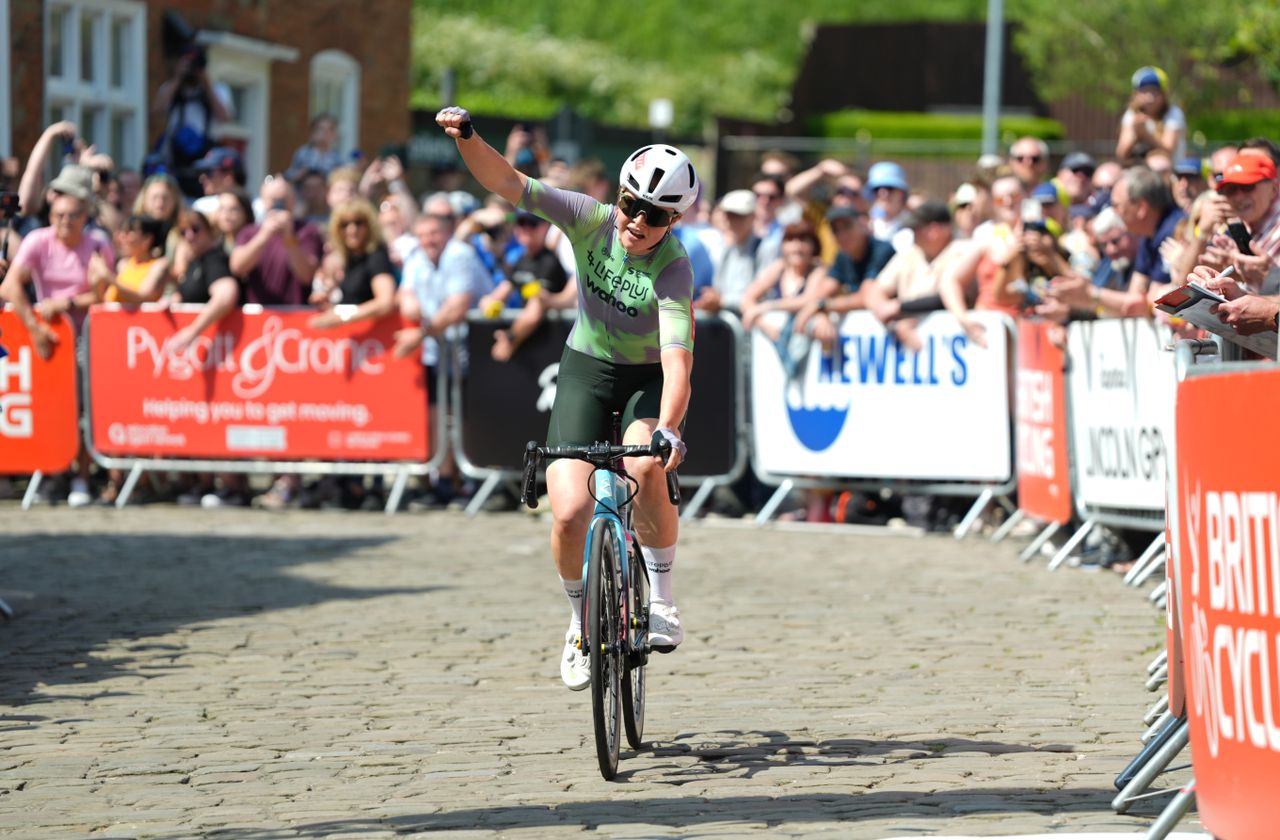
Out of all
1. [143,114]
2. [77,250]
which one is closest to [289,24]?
[143,114]

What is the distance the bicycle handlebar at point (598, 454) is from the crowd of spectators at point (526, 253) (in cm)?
594

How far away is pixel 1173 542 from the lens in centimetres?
601

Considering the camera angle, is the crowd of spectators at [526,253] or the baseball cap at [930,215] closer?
the crowd of spectators at [526,253]

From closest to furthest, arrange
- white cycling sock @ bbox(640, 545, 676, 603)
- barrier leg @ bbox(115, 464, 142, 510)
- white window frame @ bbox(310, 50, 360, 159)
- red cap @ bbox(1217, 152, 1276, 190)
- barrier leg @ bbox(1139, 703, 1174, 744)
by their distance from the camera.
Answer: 1. barrier leg @ bbox(1139, 703, 1174, 744)
2. white cycling sock @ bbox(640, 545, 676, 603)
3. red cap @ bbox(1217, 152, 1276, 190)
4. barrier leg @ bbox(115, 464, 142, 510)
5. white window frame @ bbox(310, 50, 360, 159)

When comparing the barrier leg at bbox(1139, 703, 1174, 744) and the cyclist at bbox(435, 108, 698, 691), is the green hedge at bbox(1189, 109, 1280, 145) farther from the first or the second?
the barrier leg at bbox(1139, 703, 1174, 744)

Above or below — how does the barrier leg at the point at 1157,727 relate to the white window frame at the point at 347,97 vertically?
below

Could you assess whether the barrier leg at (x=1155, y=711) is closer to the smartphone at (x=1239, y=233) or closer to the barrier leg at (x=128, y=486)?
the smartphone at (x=1239, y=233)

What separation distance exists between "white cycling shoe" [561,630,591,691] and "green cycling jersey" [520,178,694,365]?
1016 millimetres

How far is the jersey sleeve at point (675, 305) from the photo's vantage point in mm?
7145

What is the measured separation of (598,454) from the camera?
698 centimetres

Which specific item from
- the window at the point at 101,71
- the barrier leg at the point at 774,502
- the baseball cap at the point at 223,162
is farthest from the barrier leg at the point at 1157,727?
the window at the point at 101,71

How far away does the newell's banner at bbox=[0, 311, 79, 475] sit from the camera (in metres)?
15.0

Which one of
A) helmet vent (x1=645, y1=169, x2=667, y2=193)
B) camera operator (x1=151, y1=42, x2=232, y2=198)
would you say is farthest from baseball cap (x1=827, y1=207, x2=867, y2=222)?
helmet vent (x1=645, y1=169, x2=667, y2=193)

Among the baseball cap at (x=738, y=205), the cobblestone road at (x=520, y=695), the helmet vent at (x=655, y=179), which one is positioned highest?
the baseball cap at (x=738, y=205)
